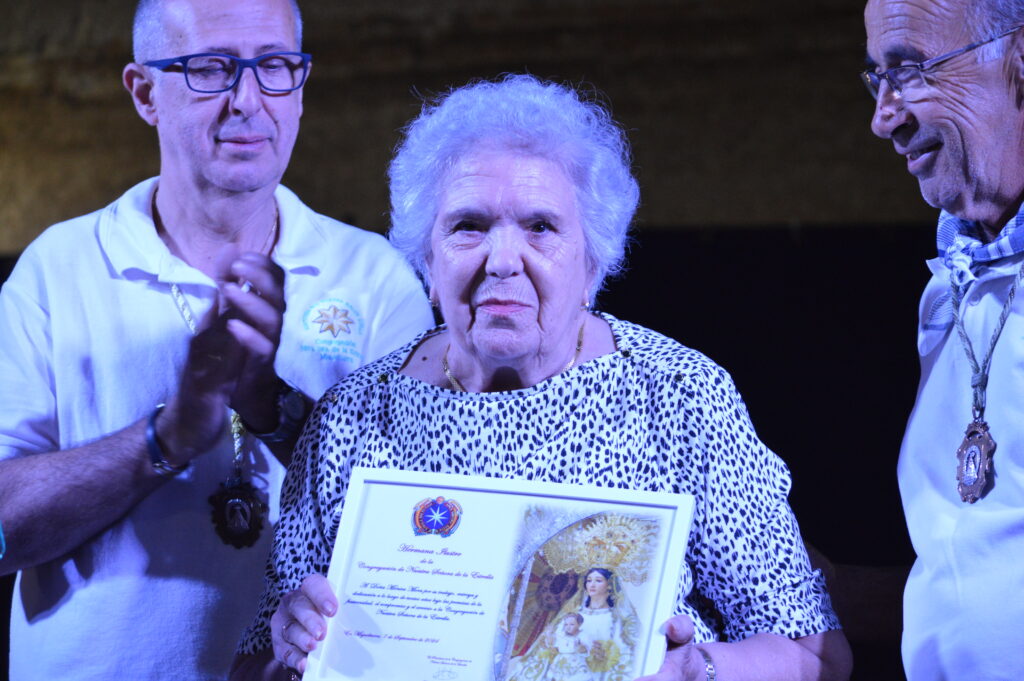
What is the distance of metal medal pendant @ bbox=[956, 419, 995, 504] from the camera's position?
1.86 meters

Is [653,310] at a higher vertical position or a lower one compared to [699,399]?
higher

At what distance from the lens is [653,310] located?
344 cm

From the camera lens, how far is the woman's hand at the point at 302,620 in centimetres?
182

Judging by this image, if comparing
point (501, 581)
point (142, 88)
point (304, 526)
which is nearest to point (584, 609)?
point (501, 581)

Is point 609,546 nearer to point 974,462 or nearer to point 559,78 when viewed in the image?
point 974,462

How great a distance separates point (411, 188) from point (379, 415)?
47 centimetres

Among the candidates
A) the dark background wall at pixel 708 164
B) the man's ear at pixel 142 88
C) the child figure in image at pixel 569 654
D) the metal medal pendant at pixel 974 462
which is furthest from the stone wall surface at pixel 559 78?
the child figure in image at pixel 569 654

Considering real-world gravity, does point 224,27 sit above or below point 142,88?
above

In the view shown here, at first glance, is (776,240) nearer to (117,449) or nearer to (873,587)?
(873,587)

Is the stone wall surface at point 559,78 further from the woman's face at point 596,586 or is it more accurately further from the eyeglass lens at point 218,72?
the woman's face at point 596,586

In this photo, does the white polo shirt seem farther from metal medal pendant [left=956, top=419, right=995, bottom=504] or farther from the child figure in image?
metal medal pendant [left=956, top=419, right=995, bottom=504]

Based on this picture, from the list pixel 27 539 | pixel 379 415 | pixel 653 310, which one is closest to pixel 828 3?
pixel 653 310

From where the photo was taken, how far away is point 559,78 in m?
4.16

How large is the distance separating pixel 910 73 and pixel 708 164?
7.07ft
